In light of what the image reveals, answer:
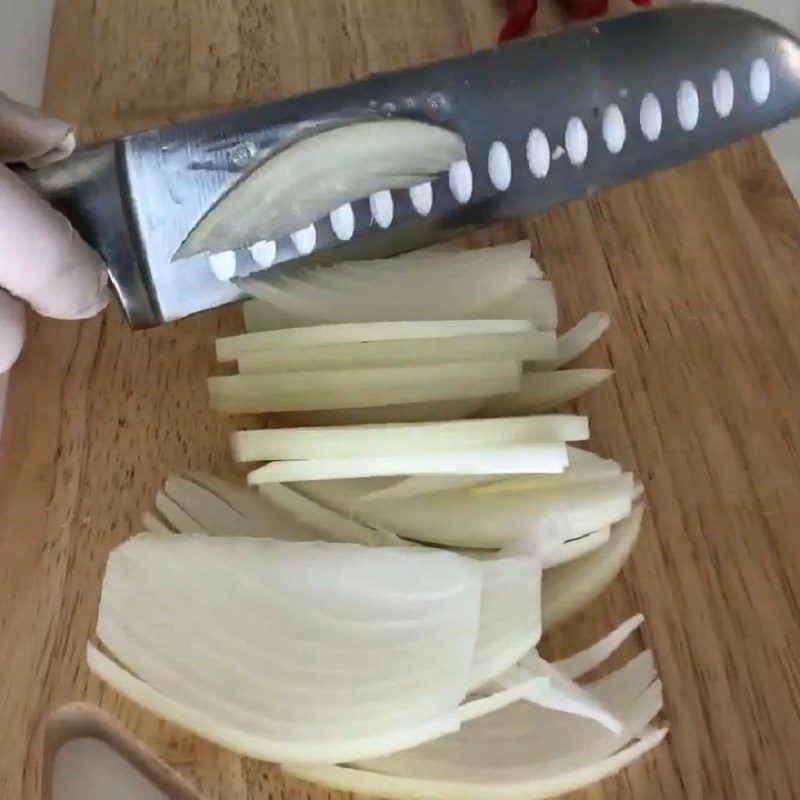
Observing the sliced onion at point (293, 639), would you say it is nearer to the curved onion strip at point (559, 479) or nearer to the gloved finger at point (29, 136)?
the curved onion strip at point (559, 479)

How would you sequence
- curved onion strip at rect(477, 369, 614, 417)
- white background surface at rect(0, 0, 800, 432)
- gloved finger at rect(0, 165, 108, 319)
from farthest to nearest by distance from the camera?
white background surface at rect(0, 0, 800, 432)
curved onion strip at rect(477, 369, 614, 417)
gloved finger at rect(0, 165, 108, 319)

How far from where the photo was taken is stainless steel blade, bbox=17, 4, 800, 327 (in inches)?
31.0

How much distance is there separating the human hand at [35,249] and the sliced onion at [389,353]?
0.17m

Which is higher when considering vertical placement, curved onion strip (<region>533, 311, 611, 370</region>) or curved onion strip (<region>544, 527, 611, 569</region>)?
curved onion strip (<region>533, 311, 611, 370</region>)

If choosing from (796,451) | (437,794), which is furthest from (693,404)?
(437,794)

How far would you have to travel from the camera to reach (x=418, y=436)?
2.55 ft

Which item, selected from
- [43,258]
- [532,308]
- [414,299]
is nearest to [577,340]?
[532,308]

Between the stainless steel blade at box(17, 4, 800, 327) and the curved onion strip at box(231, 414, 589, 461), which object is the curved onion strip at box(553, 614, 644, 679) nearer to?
the curved onion strip at box(231, 414, 589, 461)

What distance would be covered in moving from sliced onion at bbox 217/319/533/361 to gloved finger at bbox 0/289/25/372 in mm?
192

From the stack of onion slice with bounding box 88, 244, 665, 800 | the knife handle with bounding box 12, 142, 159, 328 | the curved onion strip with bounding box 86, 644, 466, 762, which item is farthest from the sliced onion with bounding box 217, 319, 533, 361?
the curved onion strip with bounding box 86, 644, 466, 762

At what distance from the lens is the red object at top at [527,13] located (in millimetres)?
1124

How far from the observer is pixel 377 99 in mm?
834

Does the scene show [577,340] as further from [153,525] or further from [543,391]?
[153,525]

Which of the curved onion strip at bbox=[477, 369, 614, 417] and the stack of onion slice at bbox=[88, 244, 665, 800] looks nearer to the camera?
the stack of onion slice at bbox=[88, 244, 665, 800]
